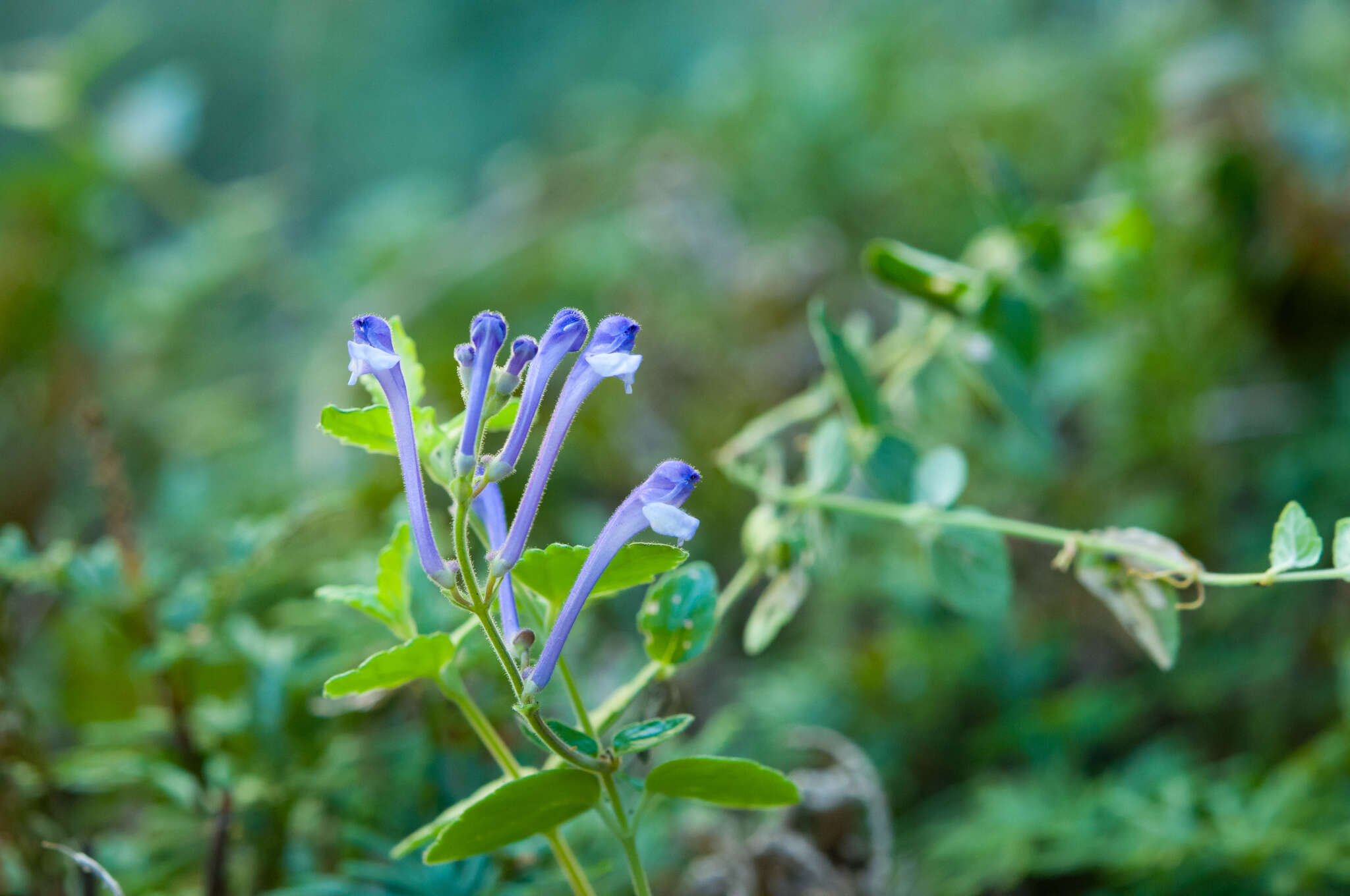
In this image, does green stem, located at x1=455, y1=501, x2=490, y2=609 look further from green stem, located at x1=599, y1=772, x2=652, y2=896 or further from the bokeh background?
the bokeh background

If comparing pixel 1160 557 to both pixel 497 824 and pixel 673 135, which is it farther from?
pixel 673 135

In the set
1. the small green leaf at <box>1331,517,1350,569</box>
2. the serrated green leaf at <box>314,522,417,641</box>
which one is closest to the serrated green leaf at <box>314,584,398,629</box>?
the serrated green leaf at <box>314,522,417,641</box>

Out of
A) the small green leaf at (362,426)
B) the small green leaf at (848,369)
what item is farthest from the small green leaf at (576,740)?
the small green leaf at (848,369)

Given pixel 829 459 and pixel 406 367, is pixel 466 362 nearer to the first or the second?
pixel 406 367

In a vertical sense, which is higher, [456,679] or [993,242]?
[993,242]

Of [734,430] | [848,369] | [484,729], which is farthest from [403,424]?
[734,430]

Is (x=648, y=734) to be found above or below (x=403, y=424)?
below

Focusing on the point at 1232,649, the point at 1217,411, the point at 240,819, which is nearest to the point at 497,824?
the point at 240,819
